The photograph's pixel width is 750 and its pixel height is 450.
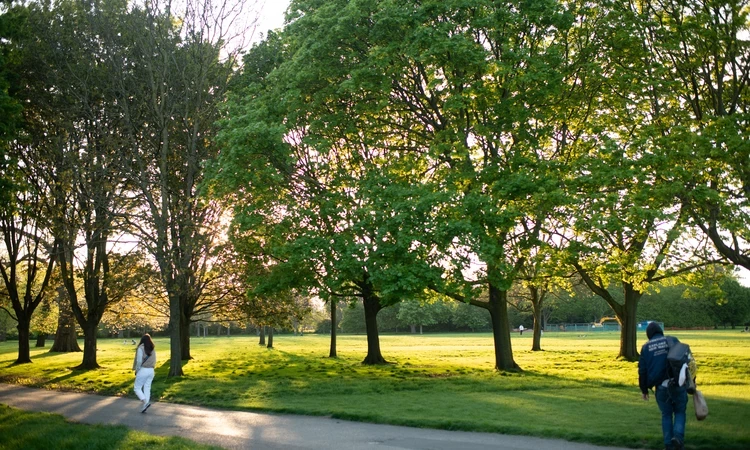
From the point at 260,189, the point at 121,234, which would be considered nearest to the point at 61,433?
the point at 260,189

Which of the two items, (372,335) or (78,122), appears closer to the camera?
(78,122)

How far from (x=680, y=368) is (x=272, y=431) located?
A: 7.40 metres

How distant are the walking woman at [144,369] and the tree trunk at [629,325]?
23.5 metres

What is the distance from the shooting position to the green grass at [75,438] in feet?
34.2

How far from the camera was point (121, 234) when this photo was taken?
2703 centimetres

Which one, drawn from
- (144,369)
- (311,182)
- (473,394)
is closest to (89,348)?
(311,182)

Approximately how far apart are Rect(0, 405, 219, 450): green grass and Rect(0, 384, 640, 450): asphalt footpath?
70 cm

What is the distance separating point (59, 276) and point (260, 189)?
2051 cm

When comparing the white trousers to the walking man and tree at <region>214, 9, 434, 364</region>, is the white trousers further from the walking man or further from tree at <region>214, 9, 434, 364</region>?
the walking man

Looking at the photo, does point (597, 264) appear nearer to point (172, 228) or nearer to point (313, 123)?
point (313, 123)

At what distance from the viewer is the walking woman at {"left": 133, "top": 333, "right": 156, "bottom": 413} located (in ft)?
52.6

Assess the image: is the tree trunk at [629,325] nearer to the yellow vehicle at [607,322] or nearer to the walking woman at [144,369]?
the walking woman at [144,369]

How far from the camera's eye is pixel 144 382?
16.3m

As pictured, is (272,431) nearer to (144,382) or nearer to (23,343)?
(144,382)
